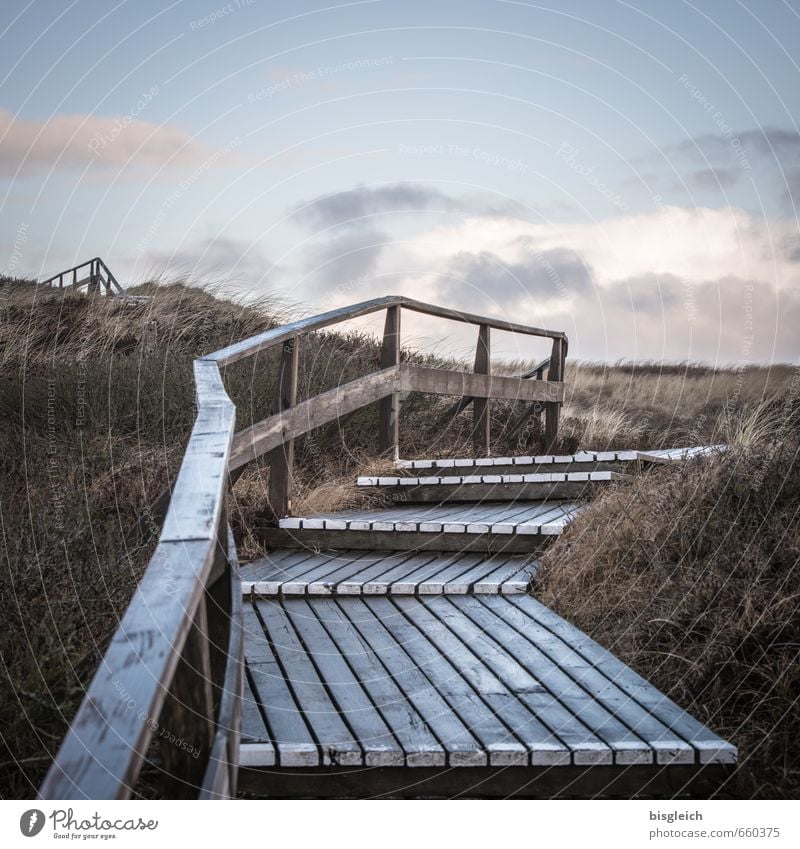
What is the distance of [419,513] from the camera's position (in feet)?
17.9

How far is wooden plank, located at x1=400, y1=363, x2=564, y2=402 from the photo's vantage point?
6.51 m

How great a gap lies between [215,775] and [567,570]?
9.22ft

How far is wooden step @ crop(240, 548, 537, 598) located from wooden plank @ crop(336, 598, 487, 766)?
0.17 metres

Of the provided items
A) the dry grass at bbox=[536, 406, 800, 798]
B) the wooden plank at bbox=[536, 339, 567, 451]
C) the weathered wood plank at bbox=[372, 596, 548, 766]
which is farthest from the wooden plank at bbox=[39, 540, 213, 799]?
the wooden plank at bbox=[536, 339, 567, 451]

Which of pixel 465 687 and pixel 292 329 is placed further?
pixel 292 329

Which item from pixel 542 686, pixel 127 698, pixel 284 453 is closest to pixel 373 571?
pixel 284 453

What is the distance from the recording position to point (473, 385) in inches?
289

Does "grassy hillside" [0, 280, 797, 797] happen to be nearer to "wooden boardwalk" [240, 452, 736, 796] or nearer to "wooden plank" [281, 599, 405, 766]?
"wooden boardwalk" [240, 452, 736, 796]

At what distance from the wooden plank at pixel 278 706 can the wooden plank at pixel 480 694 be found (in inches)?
21.6

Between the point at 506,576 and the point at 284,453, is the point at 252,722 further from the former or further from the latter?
the point at 284,453

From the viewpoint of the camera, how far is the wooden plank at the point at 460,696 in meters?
2.64

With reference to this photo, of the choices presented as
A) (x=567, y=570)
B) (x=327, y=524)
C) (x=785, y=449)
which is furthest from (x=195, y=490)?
(x=785, y=449)

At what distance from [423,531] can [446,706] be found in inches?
73.8
